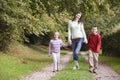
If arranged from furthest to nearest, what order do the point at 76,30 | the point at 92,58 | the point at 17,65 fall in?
the point at 17,65, the point at 92,58, the point at 76,30

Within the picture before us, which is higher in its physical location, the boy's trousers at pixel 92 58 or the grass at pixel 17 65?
the boy's trousers at pixel 92 58

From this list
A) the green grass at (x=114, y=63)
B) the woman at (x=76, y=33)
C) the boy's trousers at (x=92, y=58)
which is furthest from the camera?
the green grass at (x=114, y=63)

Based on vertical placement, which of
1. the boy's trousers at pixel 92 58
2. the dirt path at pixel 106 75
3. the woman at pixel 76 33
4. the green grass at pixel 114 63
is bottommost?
the green grass at pixel 114 63

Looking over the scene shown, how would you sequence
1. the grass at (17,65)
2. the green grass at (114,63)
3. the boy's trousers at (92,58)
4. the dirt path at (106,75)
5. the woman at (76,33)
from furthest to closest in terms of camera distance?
the green grass at (114,63)
the boy's trousers at (92,58)
the woman at (76,33)
the grass at (17,65)
the dirt path at (106,75)

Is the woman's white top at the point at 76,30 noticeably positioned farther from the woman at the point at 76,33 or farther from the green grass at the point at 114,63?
the green grass at the point at 114,63

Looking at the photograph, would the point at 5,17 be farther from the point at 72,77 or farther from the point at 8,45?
the point at 72,77

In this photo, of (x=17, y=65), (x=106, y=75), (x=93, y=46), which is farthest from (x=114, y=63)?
(x=106, y=75)

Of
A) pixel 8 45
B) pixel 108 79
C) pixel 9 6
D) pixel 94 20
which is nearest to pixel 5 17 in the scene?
pixel 9 6

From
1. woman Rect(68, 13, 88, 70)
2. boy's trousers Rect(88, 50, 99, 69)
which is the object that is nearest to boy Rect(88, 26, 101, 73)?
boy's trousers Rect(88, 50, 99, 69)

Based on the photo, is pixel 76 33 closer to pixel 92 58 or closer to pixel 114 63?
pixel 92 58

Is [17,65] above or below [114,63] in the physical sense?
above

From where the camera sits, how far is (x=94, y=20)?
6988 centimetres

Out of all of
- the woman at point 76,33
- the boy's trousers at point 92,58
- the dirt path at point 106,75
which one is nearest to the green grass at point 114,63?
the dirt path at point 106,75

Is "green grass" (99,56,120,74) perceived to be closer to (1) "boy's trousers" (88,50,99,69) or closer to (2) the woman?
(1) "boy's trousers" (88,50,99,69)
